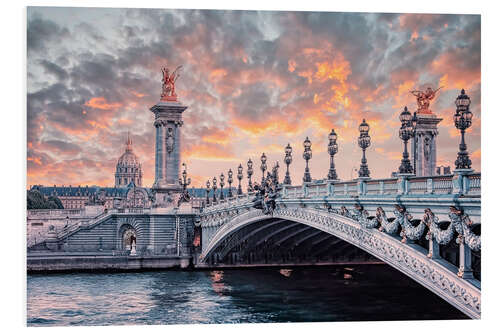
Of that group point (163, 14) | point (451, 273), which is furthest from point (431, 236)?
point (163, 14)

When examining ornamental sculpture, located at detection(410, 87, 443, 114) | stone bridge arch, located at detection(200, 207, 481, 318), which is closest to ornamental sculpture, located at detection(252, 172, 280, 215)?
stone bridge arch, located at detection(200, 207, 481, 318)

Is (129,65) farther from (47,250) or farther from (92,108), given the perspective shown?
(47,250)

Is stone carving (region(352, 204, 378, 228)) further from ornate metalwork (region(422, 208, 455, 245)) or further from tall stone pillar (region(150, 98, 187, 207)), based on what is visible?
tall stone pillar (region(150, 98, 187, 207))

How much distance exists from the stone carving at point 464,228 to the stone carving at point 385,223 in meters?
2.55

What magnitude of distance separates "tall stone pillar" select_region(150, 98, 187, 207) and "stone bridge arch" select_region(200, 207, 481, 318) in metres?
31.8

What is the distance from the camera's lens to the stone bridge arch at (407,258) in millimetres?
15344

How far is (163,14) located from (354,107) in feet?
23.0

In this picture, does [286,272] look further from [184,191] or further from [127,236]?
[127,236]

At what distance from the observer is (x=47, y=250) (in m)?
47.3

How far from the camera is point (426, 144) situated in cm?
3809

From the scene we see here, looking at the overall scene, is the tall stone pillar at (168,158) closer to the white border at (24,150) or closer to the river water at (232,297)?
the river water at (232,297)

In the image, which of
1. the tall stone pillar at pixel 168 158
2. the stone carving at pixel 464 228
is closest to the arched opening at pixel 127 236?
the tall stone pillar at pixel 168 158

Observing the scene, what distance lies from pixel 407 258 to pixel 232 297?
51.2 feet

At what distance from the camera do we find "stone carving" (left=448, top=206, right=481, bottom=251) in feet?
48.4
